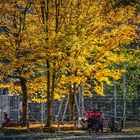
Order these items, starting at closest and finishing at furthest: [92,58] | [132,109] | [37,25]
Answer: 1. [37,25]
2. [92,58]
3. [132,109]

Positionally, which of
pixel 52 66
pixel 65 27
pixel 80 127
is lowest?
pixel 80 127

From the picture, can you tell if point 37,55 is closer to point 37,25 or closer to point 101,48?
point 37,25

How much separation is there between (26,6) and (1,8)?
1.35 meters

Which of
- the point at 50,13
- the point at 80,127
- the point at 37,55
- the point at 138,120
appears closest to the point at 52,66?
the point at 37,55

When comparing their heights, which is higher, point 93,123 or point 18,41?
point 18,41

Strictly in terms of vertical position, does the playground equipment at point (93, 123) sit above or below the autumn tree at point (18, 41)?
below

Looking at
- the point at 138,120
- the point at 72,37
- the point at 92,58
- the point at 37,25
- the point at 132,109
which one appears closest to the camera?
the point at 72,37

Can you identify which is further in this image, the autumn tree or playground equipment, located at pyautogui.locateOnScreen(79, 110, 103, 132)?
playground equipment, located at pyautogui.locateOnScreen(79, 110, 103, 132)

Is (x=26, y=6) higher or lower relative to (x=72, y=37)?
higher

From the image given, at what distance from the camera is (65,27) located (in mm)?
26062

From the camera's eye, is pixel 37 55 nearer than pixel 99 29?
Yes

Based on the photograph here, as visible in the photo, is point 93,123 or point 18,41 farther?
point 93,123

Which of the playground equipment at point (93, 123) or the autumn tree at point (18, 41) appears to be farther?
the playground equipment at point (93, 123)

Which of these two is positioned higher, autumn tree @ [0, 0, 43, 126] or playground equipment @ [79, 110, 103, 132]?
autumn tree @ [0, 0, 43, 126]
